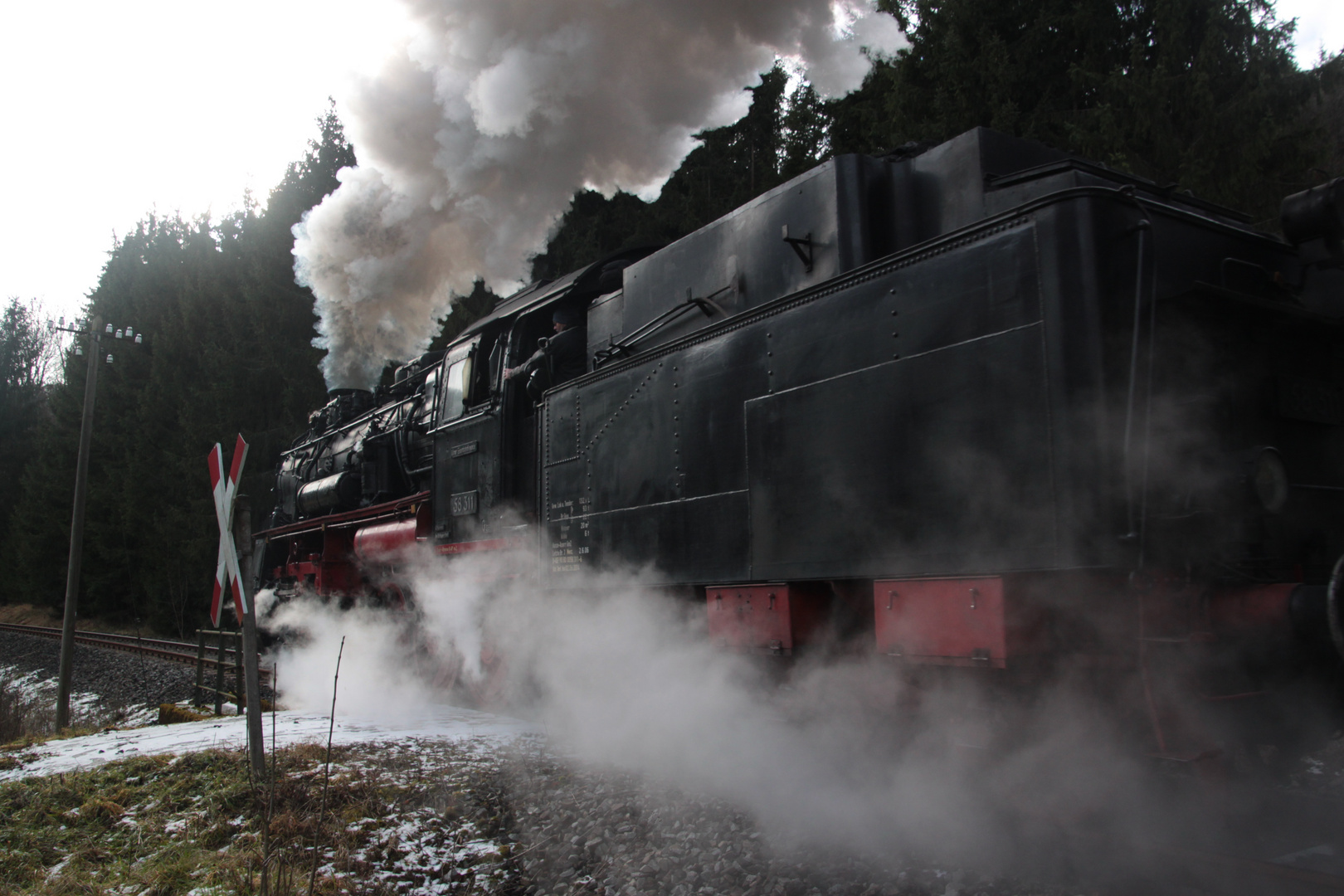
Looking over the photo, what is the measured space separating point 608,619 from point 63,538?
3202cm

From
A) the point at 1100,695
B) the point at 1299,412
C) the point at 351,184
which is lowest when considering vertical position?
the point at 1100,695

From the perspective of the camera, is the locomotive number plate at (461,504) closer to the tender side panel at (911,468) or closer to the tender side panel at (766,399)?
the tender side panel at (766,399)

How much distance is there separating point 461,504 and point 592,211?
46.7 ft

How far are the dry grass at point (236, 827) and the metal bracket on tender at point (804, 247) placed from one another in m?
3.13

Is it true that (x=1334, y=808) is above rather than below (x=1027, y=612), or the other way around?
below

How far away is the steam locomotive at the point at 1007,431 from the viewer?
2.98 meters

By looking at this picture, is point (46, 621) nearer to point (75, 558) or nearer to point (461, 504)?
point (75, 558)

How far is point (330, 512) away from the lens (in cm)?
1076

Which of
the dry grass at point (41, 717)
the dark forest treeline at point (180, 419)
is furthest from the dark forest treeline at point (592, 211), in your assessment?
the dry grass at point (41, 717)

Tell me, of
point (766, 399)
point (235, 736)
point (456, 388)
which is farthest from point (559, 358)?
point (235, 736)

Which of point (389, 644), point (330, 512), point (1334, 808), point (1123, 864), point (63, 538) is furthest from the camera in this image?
point (63, 538)

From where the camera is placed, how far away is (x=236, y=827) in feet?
13.0

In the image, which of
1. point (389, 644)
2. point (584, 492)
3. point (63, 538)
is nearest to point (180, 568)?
point (63, 538)

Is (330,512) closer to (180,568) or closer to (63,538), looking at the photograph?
(180,568)
